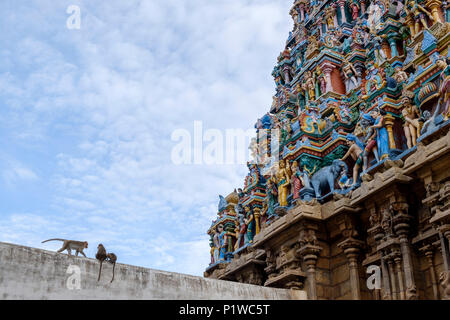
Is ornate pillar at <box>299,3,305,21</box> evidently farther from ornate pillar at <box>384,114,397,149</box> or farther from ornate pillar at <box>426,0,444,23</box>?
ornate pillar at <box>384,114,397,149</box>

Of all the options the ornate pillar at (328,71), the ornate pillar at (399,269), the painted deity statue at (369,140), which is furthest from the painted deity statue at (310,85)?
the ornate pillar at (399,269)

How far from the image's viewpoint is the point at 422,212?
13.8 metres

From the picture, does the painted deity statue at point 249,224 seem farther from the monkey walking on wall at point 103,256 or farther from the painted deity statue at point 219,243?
the monkey walking on wall at point 103,256

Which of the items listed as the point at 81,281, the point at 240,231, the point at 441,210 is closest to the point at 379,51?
the point at 441,210

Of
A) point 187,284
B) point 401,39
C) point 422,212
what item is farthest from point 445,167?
point 401,39

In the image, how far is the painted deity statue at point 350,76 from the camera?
70.3 ft

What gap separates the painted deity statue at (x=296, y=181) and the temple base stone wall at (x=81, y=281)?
19.9 feet

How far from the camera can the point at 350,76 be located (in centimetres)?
2166

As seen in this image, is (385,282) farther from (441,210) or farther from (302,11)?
(302,11)

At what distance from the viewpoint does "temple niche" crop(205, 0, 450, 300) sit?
1331cm

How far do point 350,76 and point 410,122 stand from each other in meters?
6.89

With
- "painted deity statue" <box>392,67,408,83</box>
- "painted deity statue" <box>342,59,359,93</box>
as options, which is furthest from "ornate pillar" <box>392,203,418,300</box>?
"painted deity statue" <box>342,59,359,93</box>

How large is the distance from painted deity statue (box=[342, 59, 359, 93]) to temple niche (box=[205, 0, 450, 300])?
0.14 feet
